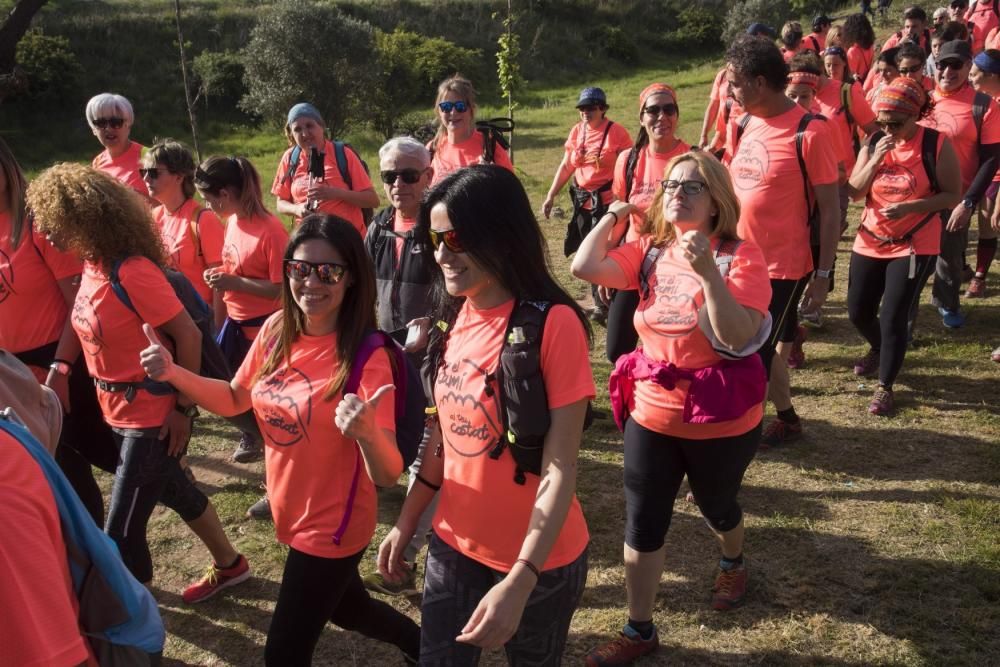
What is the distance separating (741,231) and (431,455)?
278 centimetres

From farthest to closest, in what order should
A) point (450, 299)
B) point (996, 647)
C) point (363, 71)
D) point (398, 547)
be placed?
1. point (363, 71)
2. point (996, 647)
3. point (450, 299)
4. point (398, 547)

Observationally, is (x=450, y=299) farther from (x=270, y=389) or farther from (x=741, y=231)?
(x=741, y=231)

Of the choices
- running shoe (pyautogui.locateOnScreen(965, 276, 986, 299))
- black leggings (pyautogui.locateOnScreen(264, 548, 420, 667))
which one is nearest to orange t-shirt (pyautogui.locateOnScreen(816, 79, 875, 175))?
running shoe (pyautogui.locateOnScreen(965, 276, 986, 299))

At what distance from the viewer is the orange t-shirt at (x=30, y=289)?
13.2 feet

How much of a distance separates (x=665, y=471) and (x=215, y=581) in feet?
7.80

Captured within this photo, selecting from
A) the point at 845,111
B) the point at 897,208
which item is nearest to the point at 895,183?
the point at 897,208

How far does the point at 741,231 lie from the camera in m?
4.82

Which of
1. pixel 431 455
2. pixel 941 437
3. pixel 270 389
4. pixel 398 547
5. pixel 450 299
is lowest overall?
pixel 941 437

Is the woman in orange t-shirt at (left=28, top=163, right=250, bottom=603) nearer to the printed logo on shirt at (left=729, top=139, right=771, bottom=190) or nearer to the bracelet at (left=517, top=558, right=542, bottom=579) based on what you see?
the bracelet at (left=517, top=558, right=542, bottom=579)

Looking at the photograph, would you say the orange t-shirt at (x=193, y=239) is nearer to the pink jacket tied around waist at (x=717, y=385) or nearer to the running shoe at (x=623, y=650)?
the pink jacket tied around waist at (x=717, y=385)

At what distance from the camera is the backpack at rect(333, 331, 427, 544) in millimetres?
2863

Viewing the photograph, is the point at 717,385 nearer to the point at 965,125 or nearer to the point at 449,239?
the point at 449,239

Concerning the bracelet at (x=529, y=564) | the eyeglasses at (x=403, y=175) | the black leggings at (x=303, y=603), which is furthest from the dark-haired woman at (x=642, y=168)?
the bracelet at (x=529, y=564)

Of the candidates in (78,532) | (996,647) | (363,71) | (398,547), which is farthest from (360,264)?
(363,71)
